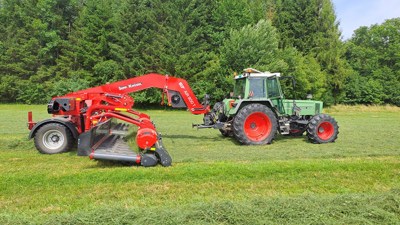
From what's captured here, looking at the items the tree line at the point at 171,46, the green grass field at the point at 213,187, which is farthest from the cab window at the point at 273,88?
the tree line at the point at 171,46

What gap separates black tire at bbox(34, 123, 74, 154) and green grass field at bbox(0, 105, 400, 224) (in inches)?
15.0

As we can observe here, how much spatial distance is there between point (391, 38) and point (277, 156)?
54.9 meters

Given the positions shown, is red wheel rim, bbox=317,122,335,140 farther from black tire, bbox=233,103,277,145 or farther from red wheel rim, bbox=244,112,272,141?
red wheel rim, bbox=244,112,272,141

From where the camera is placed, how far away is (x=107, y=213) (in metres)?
3.69

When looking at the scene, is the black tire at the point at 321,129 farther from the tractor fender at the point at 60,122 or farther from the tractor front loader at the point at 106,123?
the tractor fender at the point at 60,122

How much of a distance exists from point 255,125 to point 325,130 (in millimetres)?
2054

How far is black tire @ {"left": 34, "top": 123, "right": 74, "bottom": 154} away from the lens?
770 centimetres

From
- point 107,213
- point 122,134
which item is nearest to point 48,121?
point 122,134

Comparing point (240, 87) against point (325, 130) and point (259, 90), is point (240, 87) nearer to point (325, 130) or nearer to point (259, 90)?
point (259, 90)

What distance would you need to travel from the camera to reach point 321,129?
9.38m

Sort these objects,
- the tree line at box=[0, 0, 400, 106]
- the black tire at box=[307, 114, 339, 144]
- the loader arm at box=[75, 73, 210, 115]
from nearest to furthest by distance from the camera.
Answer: the loader arm at box=[75, 73, 210, 115] < the black tire at box=[307, 114, 339, 144] < the tree line at box=[0, 0, 400, 106]

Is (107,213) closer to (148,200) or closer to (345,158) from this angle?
(148,200)

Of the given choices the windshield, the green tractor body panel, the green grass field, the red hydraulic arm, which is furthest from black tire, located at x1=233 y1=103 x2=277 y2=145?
the red hydraulic arm

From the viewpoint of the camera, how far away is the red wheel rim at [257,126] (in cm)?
905
